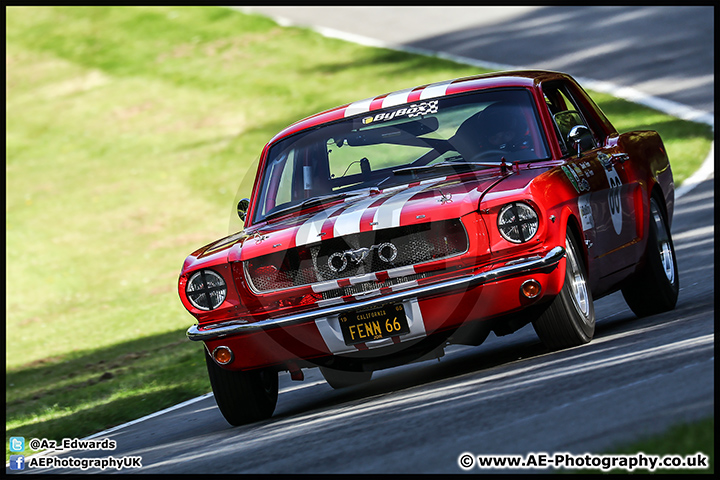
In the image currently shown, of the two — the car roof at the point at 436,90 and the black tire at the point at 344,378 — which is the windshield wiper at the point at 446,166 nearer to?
the car roof at the point at 436,90

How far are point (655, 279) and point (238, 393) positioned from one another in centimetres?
291

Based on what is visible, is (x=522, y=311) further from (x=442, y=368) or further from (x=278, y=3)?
(x=278, y=3)

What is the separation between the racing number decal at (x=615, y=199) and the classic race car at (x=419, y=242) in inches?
0.6

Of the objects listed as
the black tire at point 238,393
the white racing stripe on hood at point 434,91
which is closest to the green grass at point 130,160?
the black tire at point 238,393

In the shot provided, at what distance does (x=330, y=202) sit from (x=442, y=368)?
1415mm

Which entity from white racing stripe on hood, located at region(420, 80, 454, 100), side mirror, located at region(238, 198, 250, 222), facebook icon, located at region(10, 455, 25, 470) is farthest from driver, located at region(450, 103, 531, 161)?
facebook icon, located at region(10, 455, 25, 470)

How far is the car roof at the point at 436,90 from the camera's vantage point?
7160 mm

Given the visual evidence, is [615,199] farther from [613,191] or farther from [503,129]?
[503,129]

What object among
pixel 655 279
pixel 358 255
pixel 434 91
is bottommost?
pixel 655 279

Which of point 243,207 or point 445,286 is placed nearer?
point 445,286

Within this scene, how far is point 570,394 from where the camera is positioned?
5148 millimetres

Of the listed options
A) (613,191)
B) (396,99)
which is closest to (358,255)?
(396,99)

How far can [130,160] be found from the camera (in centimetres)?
2867

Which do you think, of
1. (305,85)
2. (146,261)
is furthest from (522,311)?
(305,85)
